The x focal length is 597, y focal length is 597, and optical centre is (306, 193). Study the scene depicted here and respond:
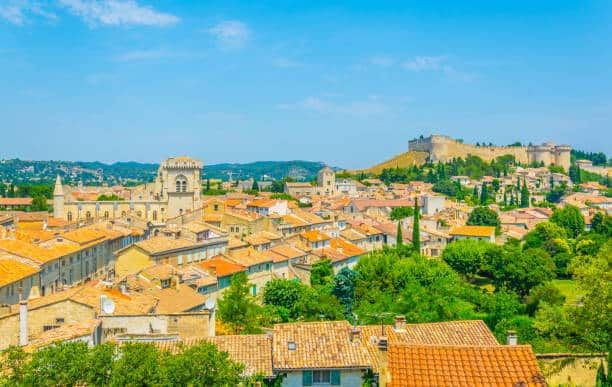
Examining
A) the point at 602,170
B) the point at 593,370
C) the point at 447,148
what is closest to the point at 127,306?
the point at 593,370

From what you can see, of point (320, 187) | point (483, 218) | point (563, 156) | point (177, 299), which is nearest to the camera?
point (177, 299)

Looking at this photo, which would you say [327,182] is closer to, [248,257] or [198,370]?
[248,257]

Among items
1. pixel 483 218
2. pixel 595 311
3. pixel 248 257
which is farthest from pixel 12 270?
pixel 483 218

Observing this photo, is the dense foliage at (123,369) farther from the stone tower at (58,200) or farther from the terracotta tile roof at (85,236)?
the stone tower at (58,200)

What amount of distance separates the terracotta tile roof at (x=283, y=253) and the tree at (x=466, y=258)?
17174 mm

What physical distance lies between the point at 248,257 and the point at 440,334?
23.3 meters

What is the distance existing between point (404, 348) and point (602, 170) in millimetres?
183432

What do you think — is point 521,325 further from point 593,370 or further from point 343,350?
point 343,350

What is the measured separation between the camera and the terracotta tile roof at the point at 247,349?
1633 centimetres

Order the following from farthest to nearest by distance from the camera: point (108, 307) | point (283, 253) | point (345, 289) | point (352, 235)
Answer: point (352, 235) → point (283, 253) → point (345, 289) → point (108, 307)

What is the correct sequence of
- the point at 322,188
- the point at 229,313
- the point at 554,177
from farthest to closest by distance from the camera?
the point at 554,177, the point at 322,188, the point at 229,313

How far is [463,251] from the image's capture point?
56.9m

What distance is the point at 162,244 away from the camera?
38.1 metres

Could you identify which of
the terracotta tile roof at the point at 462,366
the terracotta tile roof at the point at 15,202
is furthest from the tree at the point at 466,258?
the terracotta tile roof at the point at 15,202
